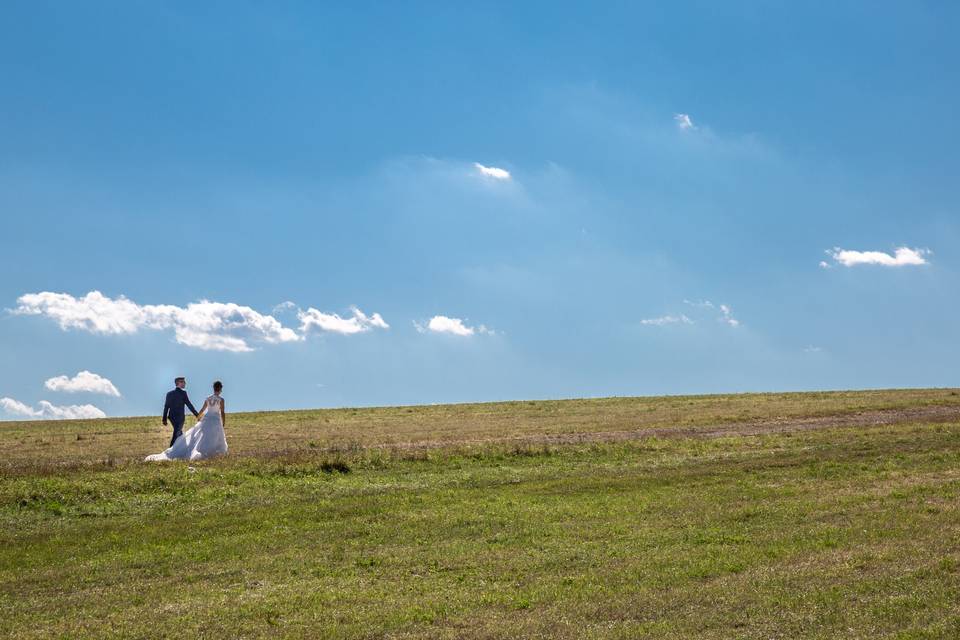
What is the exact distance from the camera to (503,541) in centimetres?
1561

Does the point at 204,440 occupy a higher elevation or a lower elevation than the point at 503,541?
higher

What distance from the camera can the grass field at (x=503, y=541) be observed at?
10797 millimetres

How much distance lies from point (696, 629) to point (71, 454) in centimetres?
3118

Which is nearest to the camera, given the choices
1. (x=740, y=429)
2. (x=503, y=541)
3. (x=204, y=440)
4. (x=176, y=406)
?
(x=503, y=541)

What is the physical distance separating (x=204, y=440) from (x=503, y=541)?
629 inches

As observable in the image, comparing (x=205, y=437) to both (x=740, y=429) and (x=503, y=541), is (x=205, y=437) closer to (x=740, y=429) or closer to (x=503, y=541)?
(x=503, y=541)

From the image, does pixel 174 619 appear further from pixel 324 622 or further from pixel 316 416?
pixel 316 416

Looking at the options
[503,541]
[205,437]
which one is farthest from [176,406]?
[503,541]

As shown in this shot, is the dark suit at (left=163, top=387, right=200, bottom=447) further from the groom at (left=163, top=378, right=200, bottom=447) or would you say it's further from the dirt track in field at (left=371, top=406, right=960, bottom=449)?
the dirt track in field at (left=371, top=406, right=960, bottom=449)

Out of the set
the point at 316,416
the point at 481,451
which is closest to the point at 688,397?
the point at 316,416

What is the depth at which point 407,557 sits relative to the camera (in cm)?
1465

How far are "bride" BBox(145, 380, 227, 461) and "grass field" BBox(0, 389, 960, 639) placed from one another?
132 centimetres

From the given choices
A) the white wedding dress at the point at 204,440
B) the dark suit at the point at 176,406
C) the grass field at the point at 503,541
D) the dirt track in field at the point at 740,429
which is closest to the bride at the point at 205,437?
the white wedding dress at the point at 204,440

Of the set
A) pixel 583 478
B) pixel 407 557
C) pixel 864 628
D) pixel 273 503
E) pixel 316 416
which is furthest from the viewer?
pixel 316 416
